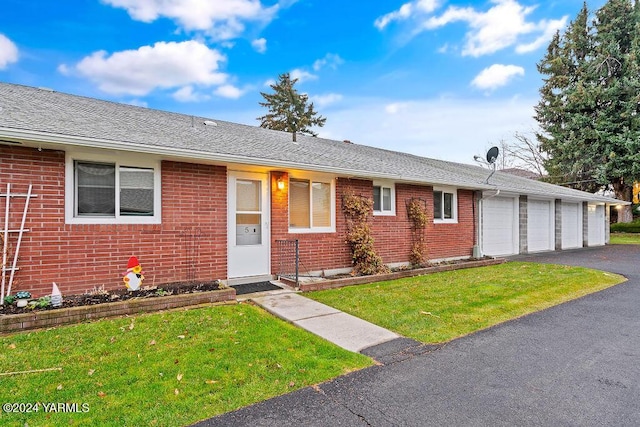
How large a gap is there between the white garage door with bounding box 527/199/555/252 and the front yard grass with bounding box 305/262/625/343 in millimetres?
5487

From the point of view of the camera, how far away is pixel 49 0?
927cm

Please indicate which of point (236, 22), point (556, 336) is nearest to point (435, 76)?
→ point (236, 22)

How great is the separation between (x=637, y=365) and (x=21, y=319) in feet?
24.6

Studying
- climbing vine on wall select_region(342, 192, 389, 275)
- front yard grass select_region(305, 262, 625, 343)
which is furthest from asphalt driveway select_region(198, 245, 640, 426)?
climbing vine on wall select_region(342, 192, 389, 275)

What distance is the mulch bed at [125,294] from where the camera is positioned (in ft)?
15.8

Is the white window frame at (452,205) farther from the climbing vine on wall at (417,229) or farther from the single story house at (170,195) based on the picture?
the climbing vine on wall at (417,229)

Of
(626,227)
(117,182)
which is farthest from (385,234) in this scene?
(626,227)

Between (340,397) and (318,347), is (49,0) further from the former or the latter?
(340,397)

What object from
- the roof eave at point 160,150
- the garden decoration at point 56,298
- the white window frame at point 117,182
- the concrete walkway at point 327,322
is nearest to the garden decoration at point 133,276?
the white window frame at point 117,182

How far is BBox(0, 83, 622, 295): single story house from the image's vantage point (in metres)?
5.32

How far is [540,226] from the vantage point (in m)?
15.2

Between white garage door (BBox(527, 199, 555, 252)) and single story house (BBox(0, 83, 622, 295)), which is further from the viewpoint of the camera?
white garage door (BBox(527, 199, 555, 252))

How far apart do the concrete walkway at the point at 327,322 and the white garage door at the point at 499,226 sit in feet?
30.2

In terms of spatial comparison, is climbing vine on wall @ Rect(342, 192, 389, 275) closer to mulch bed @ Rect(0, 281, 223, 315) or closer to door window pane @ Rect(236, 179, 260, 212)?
door window pane @ Rect(236, 179, 260, 212)
